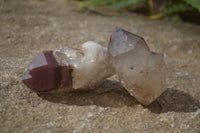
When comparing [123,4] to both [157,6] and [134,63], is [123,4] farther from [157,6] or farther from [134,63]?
[134,63]

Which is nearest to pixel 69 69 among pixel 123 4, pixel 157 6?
pixel 123 4

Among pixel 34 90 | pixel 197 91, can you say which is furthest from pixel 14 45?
pixel 197 91

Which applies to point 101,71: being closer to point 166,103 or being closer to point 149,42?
point 166,103

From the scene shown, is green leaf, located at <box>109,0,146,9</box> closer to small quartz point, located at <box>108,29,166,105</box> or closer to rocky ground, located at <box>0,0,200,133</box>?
rocky ground, located at <box>0,0,200,133</box>

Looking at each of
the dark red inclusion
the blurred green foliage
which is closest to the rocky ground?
the dark red inclusion

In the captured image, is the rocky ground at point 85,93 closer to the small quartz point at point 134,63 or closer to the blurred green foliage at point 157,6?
the small quartz point at point 134,63

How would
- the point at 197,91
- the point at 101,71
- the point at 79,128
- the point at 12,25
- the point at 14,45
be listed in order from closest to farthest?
the point at 79,128
the point at 101,71
the point at 197,91
the point at 14,45
the point at 12,25
